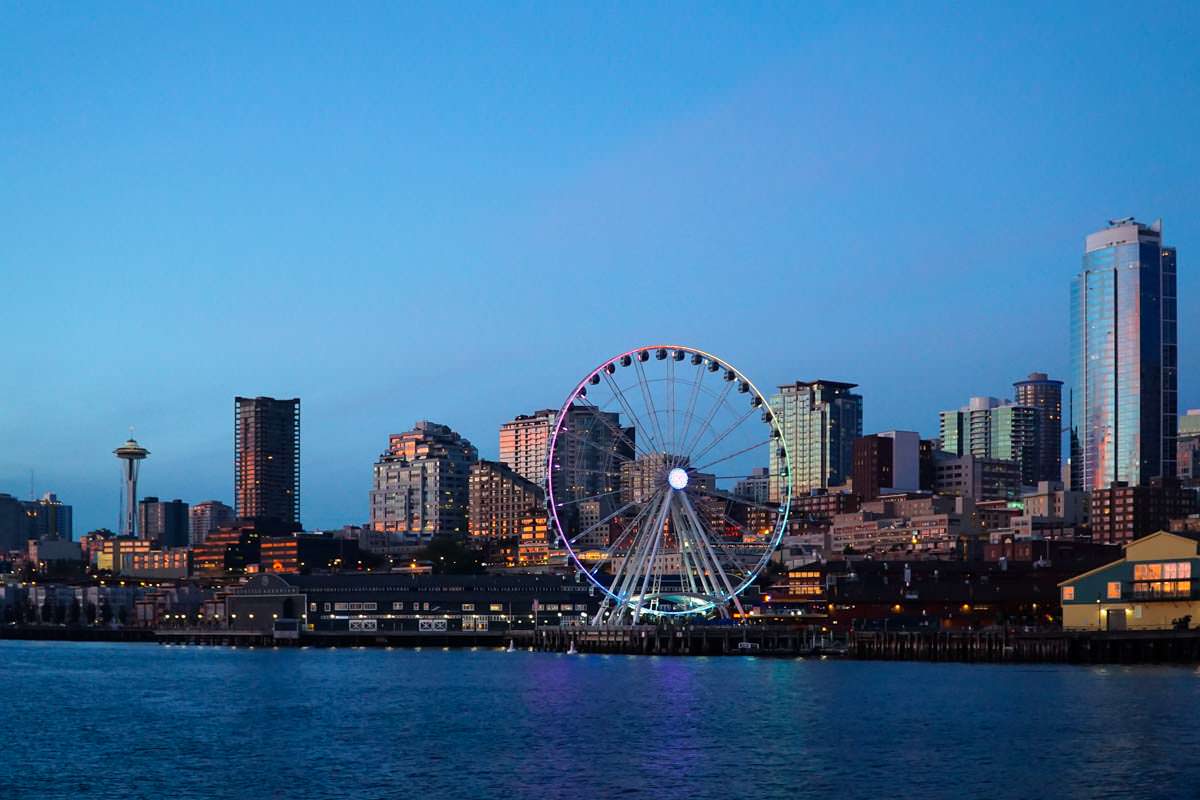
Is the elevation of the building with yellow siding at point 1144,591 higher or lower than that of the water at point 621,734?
higher

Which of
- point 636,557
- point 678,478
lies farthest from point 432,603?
point 678,478

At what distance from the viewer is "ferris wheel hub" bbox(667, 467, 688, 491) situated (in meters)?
107

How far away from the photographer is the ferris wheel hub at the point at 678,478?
352 feet

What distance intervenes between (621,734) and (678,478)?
43580 millimetres

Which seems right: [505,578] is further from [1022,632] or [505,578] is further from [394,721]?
[394,721]

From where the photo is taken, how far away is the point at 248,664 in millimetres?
124000

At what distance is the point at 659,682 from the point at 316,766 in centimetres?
3670

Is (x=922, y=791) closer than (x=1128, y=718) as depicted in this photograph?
Yes

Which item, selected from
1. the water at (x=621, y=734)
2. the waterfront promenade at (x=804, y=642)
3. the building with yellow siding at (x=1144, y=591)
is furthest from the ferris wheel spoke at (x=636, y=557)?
the building with yellow siding at (x=1144, y=591)

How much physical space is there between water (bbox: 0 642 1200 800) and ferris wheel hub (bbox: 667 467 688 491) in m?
11.4

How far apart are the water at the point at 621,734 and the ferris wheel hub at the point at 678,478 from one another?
1137 centimetres

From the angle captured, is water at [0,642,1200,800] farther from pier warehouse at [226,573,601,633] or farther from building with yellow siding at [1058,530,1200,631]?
pier warehouse at [226,573,601,633]

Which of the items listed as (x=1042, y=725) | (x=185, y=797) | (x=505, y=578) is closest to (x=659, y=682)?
(x=1042, y=725)

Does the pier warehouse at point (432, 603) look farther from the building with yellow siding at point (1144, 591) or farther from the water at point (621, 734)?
the building with yellow siding at point (1144, 591)
